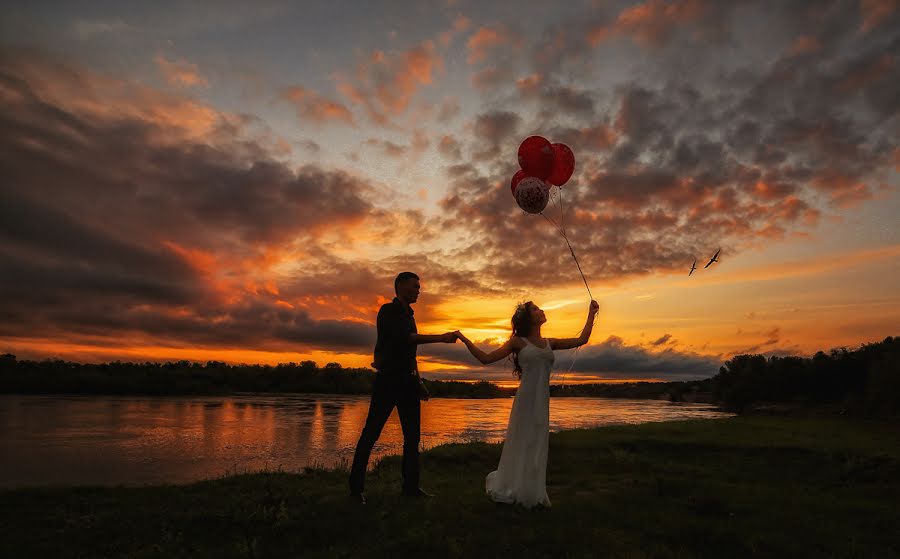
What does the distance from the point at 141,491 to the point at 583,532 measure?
9915 millimetres

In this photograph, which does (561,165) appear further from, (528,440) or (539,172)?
Answer: (528,440)

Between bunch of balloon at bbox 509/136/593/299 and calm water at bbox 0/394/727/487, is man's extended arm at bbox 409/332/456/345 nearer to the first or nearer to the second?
bunch of balloon at bbox 509/136/593/299

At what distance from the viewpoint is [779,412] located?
214 feet

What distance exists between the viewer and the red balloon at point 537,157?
10531 mm

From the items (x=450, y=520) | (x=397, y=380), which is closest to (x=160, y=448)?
(x=397, y=380)

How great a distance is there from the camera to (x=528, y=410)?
775 centimetres

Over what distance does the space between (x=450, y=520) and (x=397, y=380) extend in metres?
2.08

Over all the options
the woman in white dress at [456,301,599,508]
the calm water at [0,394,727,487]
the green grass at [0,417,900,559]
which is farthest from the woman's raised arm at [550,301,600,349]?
the calm water at [0,394,727,487]

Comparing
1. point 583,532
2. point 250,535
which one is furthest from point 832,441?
point 250,535

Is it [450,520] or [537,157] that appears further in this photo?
[537,157]

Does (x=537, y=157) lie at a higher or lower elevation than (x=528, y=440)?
higher

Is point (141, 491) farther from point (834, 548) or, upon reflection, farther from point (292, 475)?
point (834, 548)

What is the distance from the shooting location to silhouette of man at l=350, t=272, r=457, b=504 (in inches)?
306

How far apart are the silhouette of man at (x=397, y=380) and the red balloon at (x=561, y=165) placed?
15.2 ft
